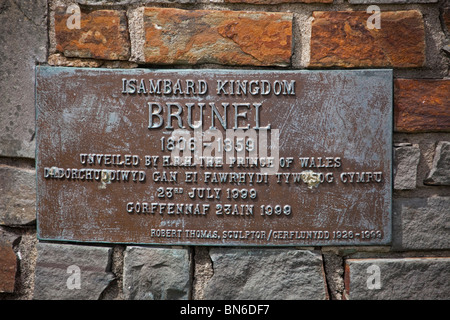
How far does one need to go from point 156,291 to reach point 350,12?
4.43 feet

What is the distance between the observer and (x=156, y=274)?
1530mm

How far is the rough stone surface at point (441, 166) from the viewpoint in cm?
149

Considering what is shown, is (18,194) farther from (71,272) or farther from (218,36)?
(218,36)

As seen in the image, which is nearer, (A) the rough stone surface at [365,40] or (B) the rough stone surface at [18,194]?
(A) the rough stone surface at [365,40]

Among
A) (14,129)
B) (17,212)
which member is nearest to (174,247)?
(17,212)

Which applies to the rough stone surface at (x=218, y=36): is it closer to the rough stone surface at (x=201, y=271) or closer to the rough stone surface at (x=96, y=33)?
the rough stone surface at (x=96, y=33)

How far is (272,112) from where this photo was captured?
1.49 meters

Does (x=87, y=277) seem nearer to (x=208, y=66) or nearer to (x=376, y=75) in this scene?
(x=208, y=66)

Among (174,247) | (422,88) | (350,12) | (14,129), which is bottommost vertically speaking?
(174,247)

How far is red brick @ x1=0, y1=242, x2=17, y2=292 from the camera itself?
5.13 ft

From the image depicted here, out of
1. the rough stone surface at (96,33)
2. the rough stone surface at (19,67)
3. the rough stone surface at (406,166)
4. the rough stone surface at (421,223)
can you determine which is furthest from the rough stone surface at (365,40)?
the rough stone surface at (19,67)

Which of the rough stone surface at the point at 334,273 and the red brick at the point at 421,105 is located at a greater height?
the red brick at the point at 421,105

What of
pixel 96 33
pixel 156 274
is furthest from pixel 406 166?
pixel 96 33

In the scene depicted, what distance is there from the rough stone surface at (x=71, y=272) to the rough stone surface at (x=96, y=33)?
794 mm
